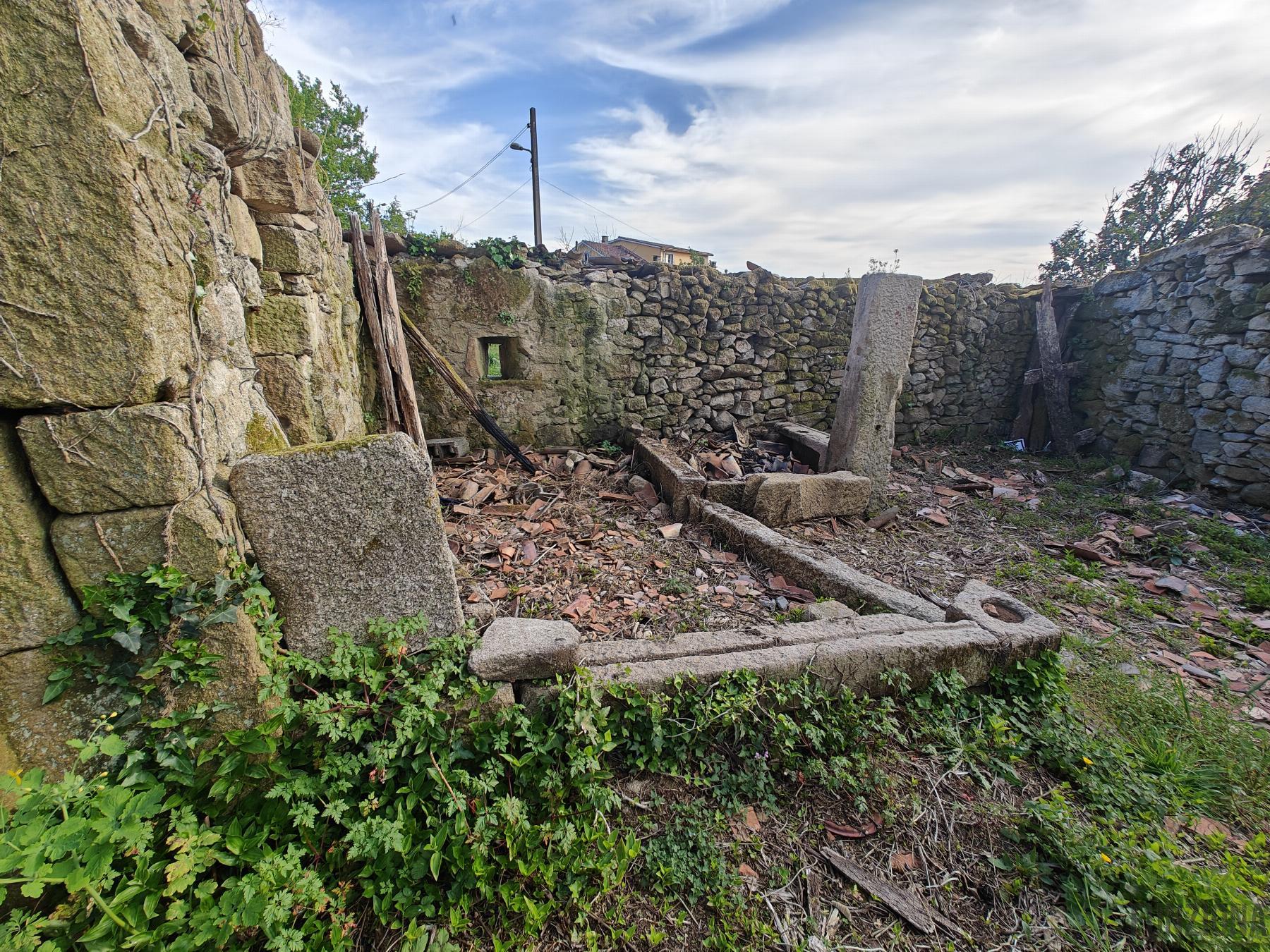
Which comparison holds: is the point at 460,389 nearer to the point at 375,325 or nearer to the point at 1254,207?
the point at 375,325

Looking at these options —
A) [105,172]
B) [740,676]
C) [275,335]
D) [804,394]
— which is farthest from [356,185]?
[740,676]

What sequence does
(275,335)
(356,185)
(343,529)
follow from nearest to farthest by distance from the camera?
Answer: 1. (343,529)
2. (275,335)
3. (356,185)

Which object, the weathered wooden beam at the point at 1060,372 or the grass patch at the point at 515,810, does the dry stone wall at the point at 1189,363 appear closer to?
the weathered wooden beam at the point at 1060,372

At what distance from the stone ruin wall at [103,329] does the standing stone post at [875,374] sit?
→ 16.0 feet

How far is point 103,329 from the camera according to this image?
4.30 feet

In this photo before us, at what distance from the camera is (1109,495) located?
5844 millimetres

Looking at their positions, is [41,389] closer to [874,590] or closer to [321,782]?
[321,782]

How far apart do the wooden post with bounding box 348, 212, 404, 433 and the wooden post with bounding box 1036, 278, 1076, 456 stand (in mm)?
8938

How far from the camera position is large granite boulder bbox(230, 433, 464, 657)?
5.52 feet

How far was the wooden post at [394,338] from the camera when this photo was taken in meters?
4.42

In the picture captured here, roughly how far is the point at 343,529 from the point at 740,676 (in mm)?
1718

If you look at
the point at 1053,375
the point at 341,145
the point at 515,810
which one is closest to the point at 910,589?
the point at 515,810

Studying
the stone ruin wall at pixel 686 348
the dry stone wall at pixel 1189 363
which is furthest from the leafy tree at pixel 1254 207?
the stone ruin wall at pixel 686 348

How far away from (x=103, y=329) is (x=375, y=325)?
133 inches
